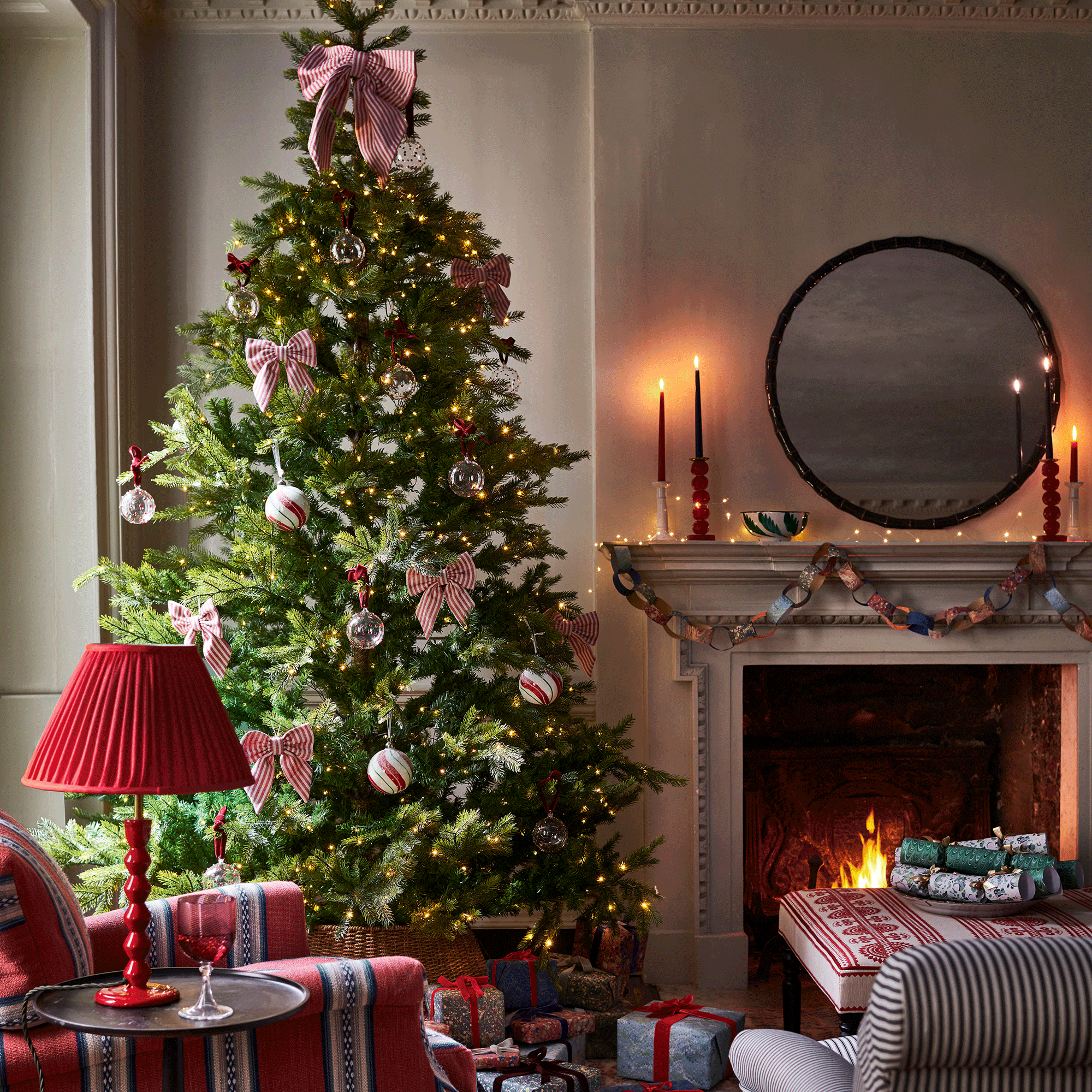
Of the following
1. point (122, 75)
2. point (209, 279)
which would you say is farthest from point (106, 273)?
point (122, 75)

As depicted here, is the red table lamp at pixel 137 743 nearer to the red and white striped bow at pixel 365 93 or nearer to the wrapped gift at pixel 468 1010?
the wrapped gift at pixel 468 1010

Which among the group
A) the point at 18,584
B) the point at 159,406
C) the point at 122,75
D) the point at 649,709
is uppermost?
the point at 122,75

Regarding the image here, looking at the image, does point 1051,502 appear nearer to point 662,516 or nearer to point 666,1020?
point 662,516

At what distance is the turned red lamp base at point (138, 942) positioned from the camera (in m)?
1.48

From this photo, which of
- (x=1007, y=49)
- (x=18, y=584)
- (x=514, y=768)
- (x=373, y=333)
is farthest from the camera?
(x=1007, y=49)

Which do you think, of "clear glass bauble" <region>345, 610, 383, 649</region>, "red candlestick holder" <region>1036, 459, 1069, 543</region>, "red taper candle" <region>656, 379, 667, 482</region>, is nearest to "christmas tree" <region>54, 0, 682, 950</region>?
"clear glass bauble" <region>345, 610, 383, 649</region>

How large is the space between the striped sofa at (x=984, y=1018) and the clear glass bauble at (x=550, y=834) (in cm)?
129

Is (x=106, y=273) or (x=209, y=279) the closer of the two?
(x=106, y=273)

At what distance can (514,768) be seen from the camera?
2.27 meters

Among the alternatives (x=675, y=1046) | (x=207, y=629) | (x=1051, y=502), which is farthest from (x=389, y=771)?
(x=1051, y=502)

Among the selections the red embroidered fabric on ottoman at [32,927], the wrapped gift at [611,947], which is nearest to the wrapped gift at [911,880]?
the wrapped gift at [611,947]

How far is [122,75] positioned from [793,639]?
283 cm

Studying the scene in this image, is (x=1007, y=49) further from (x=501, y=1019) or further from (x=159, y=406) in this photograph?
(x=501, y=1019)

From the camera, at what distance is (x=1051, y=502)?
3463mm
